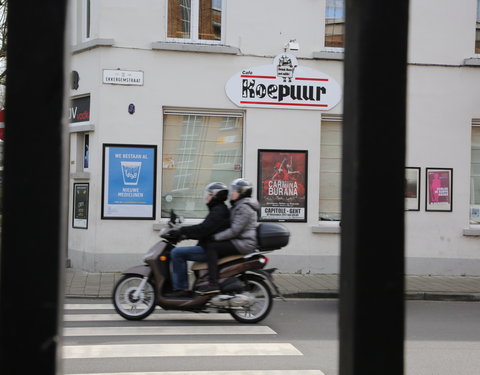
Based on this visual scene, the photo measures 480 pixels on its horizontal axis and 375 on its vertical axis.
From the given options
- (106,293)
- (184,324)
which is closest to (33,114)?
(184,324)

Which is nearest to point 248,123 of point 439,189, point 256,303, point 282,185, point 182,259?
point 282,185

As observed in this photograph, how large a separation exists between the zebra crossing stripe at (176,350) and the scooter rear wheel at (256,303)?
123 cm

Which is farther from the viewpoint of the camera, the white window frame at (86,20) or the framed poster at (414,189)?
the framed poster at (414,189)

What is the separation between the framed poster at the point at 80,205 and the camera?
41.2ft

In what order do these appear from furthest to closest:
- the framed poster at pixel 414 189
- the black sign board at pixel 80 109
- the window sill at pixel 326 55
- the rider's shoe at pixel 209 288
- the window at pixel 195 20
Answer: the framed poster at pixel 414 189, the window sill at pixel 326 55, the window at pixel 195 20, the black sign board at pixel 80 109, the rider's shoe at pixel 209 288

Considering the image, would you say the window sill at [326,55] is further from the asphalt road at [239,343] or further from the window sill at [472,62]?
the asphalt road at [239,343]

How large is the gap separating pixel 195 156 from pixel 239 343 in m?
6.63

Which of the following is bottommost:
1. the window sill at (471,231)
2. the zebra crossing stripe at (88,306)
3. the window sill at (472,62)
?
the zebra crossing stripe at (88,306)

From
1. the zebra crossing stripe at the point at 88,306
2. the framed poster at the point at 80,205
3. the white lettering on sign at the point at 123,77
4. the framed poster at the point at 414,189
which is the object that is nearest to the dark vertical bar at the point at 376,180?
the zebra crossing stripe at the point at 88,306

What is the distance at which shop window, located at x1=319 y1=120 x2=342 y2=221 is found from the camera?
521 inches

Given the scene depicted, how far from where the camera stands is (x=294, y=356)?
20.5 feet

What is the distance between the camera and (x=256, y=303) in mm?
8016

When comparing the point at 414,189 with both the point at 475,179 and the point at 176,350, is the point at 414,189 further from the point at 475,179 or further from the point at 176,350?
the point at 176,350

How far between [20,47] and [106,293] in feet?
29.9
